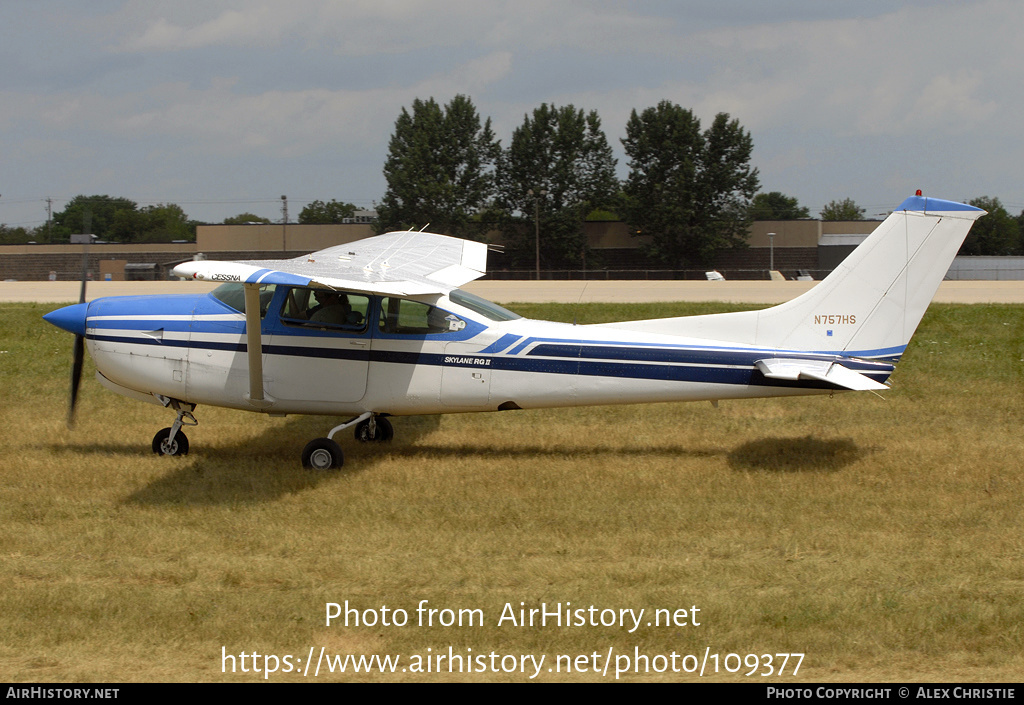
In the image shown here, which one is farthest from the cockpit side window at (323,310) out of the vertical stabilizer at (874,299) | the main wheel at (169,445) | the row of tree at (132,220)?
the row of tree at (132,220)

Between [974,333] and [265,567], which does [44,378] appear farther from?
[974,333]

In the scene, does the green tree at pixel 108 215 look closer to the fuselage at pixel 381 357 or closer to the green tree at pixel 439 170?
the green tree at pixel 439 170

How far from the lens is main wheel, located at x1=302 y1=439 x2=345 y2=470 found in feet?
31.8

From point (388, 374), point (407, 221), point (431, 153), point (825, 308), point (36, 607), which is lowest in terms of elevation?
point (36, 607)

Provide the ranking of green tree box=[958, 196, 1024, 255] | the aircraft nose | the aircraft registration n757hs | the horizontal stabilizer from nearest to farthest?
the horizontal stabilizer, the aircraft registration n757hs, the aircraft nose, green tree box=[958, 196, 1024, 255]

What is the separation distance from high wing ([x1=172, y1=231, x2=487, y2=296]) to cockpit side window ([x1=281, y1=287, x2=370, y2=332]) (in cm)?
34

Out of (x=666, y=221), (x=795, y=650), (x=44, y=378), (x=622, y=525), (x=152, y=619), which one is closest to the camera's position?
(x=795, y=650)

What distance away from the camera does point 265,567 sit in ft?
22.9

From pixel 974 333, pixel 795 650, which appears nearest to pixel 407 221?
pixel 974 333

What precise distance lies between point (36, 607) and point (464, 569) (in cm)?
298

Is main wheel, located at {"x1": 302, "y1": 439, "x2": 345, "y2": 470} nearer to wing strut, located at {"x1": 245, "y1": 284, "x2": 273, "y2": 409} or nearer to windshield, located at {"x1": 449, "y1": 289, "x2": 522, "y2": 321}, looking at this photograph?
wing strut, located at {"x1": 245, "y1": 284, "x2": 273, "y2": 409}

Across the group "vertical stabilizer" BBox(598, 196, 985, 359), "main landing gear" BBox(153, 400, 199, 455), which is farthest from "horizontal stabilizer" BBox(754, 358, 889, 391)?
"main landing gear" BBox(153, 400, 199, 455)

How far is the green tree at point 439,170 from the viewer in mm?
68750

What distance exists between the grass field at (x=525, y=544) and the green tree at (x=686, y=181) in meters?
58.0
